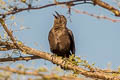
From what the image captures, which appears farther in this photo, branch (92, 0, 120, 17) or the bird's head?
the bird's head

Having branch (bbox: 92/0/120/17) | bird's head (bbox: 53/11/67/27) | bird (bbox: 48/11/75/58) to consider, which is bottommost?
bird (bbox: 48/11/75/58)

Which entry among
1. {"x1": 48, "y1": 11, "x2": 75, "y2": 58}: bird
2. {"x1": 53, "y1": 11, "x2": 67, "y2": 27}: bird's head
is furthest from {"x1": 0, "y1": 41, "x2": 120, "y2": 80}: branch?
{"x1": 53, "y1": 11, "x2": 67, "y2": 27}: bird's head

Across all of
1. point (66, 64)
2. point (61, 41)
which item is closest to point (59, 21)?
point (61, 41)

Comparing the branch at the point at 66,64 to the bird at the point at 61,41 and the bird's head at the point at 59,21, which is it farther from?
the bird's head at the point at 59,21

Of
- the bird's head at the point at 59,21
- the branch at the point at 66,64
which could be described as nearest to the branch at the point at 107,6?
the branch at the point at 66,64

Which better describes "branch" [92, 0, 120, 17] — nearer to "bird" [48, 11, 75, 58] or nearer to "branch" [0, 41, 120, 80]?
"branch" [0, 41, 120, 80]

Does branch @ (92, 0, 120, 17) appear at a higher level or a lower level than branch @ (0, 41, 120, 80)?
higher

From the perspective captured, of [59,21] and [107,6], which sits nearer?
[107,6]

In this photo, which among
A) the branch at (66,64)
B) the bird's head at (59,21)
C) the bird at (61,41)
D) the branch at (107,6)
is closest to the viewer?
the branch at (107,6)

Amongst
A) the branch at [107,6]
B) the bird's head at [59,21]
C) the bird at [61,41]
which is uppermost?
the branch at [107,6]

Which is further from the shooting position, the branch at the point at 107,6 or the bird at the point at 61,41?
the bird at the point at 61,41

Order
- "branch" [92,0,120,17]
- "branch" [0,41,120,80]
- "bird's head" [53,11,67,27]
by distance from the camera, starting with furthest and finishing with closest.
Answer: "bird's head" [53,11,67,27]
"branch" [0,41,120,80]
"branch" [92,0,120,17]

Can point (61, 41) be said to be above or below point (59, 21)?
below

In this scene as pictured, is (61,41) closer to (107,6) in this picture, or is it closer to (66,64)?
(66,64)
